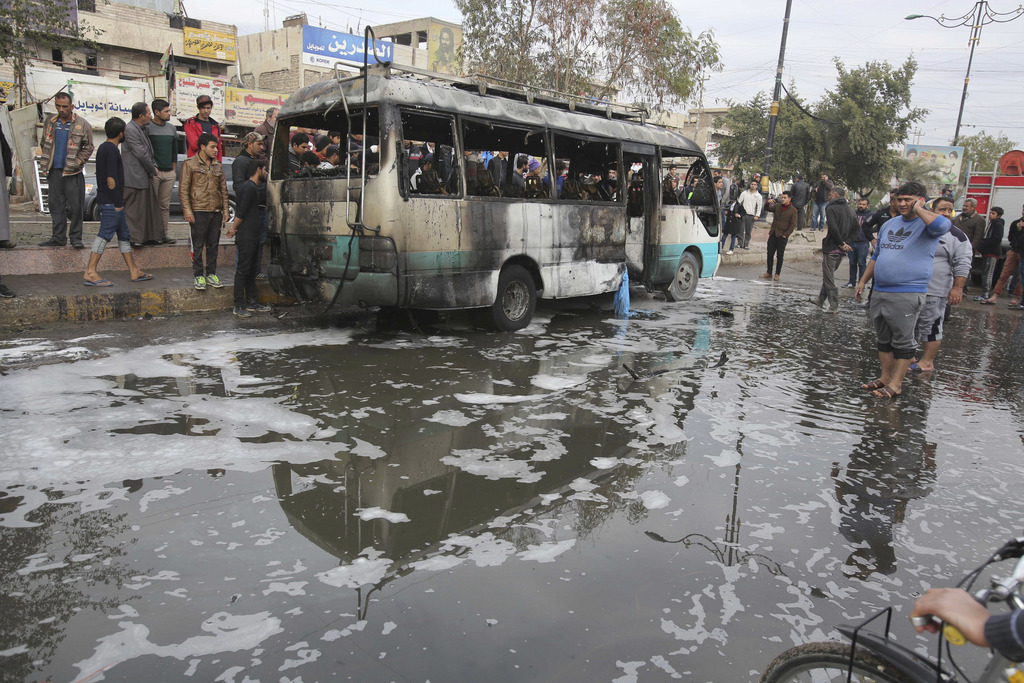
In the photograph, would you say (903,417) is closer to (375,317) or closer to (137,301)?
(375,317)

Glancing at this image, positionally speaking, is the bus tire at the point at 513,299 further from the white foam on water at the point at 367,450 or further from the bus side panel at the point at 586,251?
the white foam on water at the point at 367,450

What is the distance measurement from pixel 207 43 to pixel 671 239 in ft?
94.6

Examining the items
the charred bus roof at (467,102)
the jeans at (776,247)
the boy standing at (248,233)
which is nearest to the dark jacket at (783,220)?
the jeans at (776,247)

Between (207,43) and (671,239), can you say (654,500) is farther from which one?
(207,43)

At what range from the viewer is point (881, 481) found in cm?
440

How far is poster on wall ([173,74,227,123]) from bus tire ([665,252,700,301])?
21498 millimetres

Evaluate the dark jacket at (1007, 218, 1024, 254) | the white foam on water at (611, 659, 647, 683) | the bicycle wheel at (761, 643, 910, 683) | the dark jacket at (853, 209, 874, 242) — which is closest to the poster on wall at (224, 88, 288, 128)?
the dark jacket at (853, 209, 874, 242)

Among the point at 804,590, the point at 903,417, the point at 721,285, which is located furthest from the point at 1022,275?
the point at 804,590

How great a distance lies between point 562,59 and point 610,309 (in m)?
9.77

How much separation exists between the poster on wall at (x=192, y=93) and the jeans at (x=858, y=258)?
22383 millimetres

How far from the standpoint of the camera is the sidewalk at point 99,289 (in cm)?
725

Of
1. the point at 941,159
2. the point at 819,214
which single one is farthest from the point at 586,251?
the point at 941,159

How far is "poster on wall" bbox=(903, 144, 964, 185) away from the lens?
1684 inches

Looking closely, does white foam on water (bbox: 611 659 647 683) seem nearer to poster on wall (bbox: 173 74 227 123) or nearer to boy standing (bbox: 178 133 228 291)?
boy standing (bbox: 178 133 228 291)
